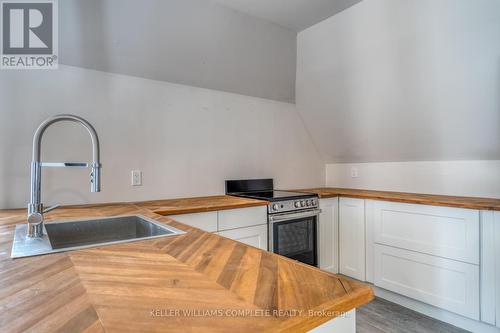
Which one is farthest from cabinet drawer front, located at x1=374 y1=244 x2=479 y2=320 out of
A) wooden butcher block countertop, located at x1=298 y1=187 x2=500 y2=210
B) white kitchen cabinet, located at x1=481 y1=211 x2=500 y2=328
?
wooden butcher block countertop, located at x1=298 y1=187 x2=500 y2=210

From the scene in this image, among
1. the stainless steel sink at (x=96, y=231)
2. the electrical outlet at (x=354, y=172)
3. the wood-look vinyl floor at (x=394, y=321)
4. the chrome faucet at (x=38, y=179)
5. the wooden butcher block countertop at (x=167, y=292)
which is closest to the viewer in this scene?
the wooden butcher block countertop at (x=167, y=292)

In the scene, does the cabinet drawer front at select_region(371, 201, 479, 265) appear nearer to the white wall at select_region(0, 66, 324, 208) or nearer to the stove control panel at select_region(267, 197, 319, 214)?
the stove control panel at select_region(267, 197, 319, 214)

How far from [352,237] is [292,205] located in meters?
0.70

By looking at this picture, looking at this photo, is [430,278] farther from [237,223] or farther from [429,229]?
[237,223]

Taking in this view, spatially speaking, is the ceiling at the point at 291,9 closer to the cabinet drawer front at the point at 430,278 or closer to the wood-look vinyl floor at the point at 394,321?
the cabinet drawer front at the point at 430,278

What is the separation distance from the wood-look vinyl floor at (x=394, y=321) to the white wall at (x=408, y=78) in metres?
1.32

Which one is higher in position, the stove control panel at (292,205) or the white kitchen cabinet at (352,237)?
the stove control panel at (292,205)

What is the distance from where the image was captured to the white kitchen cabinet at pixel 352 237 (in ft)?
8.42

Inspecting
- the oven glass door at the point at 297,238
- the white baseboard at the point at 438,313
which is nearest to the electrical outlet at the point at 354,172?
the oven glass door at the point at 297,238

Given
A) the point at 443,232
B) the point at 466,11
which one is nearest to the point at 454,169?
the point at 443,232

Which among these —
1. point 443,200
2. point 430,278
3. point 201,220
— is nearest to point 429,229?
point 443,200

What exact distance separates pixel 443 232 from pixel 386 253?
48 centimetres

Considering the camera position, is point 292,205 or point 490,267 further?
point 292,205

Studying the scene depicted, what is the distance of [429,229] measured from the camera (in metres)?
2.13
